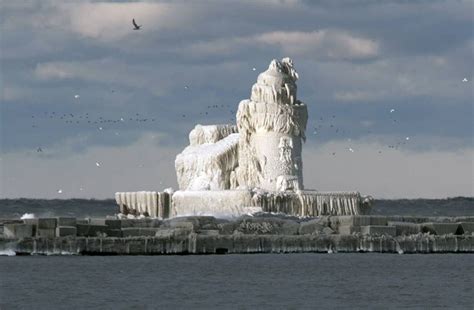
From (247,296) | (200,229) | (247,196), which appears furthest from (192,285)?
(247,196)

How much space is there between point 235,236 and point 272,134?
31.2 feet

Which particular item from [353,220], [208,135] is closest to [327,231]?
[353,220]

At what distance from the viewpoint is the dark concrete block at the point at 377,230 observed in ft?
171

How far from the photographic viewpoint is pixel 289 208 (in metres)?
58.5

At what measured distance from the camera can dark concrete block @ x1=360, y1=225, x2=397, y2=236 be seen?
52.0 meters

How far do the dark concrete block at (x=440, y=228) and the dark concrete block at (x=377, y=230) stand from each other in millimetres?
1382

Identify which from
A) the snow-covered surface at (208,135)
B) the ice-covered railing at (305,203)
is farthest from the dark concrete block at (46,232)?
the snow-covered surface at (208,135)

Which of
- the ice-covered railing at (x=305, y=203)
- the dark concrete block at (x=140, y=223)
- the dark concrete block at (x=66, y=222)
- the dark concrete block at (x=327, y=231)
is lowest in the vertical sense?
the dark concrete block at (x=327, y=231)

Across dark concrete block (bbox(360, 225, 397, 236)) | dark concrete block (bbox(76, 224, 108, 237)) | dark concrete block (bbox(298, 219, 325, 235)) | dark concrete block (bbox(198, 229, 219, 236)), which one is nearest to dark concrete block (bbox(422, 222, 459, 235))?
dark concrete block (bbox(360, 225, 397, 236))

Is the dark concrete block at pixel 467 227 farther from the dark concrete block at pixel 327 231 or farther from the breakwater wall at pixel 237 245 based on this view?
the dark concrete block at pixel 327 231

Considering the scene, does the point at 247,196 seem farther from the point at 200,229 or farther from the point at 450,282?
the point at 450,282

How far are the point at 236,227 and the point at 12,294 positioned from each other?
42.0 feet

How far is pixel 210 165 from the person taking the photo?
6166cm

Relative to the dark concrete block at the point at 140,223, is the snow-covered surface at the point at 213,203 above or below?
above
